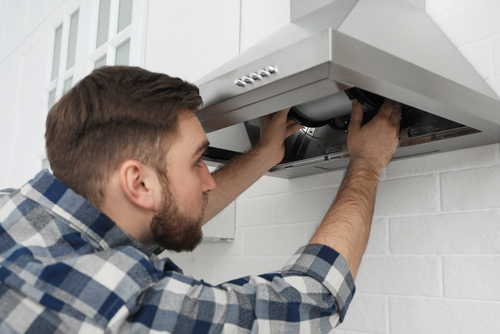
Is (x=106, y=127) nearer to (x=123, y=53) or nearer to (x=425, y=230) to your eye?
(x=425, y=230)

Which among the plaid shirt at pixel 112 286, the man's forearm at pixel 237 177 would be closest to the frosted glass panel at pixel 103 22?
the man's forearm at pixel 237 177

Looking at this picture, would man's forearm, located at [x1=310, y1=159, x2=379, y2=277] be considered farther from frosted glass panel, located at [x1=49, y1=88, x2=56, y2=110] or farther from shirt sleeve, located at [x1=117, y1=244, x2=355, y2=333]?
frosted glass panel, located at [x1=49, y1=88, x2=56, y2=110]

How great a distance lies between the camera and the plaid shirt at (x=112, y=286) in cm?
60

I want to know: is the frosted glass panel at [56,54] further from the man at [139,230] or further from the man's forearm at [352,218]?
the man's forearm at [352,218]

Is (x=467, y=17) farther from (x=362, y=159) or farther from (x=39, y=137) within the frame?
(x=39, y=137)

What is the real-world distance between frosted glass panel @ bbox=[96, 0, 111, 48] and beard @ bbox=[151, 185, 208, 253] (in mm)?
1180

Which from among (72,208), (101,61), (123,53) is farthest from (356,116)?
(101,61)

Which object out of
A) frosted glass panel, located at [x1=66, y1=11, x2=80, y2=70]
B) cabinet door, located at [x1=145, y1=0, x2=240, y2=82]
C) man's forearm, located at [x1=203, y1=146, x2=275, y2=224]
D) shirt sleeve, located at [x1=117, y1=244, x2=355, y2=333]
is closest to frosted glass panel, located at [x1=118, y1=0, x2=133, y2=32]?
cabinet door, located at [x1=145, y1=0, x2=240, y2=82]

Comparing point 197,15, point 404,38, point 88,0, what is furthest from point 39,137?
point 404,38

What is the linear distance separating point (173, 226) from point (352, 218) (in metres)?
0.36

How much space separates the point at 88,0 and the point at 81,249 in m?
1.59

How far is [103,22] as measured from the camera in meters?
1.84

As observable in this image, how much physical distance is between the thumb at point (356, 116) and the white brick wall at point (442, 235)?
0.25 meters

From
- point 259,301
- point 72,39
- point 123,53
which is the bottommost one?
point 259,301
